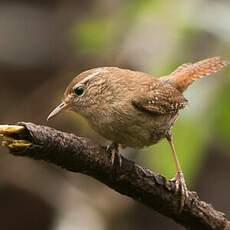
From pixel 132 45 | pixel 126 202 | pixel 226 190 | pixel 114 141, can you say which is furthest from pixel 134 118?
pixel 226 190

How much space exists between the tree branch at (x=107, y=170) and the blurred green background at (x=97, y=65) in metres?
0.15

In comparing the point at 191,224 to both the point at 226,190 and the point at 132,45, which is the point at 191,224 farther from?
the point at 226,190

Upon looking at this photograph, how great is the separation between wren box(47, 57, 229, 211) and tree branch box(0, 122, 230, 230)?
0.10 metres

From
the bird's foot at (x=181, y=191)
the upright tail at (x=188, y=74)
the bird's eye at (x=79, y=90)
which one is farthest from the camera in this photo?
the upright tail at (x=188, y=74)

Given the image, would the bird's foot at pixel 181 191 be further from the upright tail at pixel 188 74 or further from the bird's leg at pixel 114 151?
the upright tail at pixel 188 74

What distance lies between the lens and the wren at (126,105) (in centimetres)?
351

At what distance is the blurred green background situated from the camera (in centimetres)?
298

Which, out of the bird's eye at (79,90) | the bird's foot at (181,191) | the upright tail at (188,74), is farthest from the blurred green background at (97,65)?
the upright tail at (188,74)

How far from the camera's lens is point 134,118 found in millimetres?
3588

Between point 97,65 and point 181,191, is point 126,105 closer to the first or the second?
point 181,191

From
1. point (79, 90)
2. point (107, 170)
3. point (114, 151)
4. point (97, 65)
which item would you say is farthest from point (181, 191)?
point (97, 65)

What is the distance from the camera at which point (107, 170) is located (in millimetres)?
2855

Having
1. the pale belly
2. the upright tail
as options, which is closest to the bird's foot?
the pale belly

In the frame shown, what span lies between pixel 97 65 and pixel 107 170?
284 centimetres
